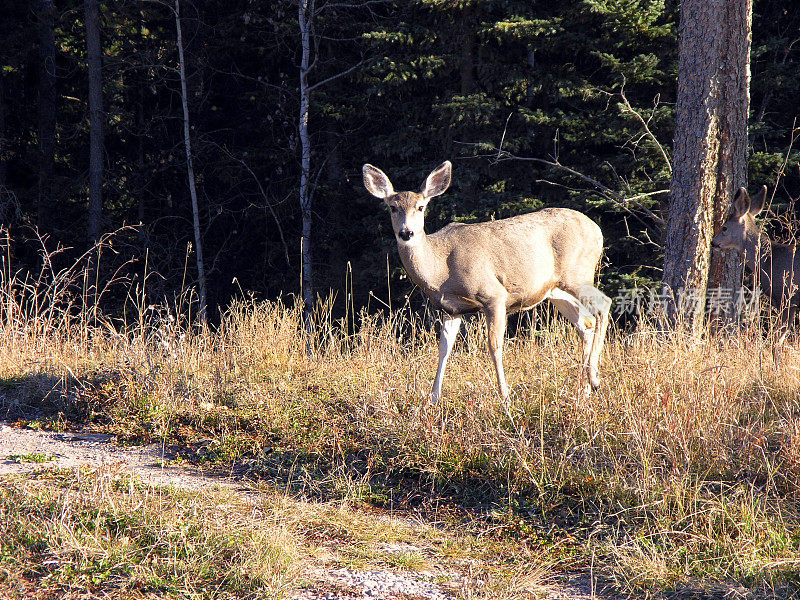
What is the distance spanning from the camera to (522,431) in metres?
4.52

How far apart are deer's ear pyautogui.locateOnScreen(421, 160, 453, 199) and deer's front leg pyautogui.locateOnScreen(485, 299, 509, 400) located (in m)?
1.09

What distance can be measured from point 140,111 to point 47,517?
56.6 ft

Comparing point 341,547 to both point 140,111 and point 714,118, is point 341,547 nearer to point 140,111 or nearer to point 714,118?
point 714,118

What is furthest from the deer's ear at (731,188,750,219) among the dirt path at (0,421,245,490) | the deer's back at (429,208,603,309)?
the dirt path at (0,421,245,490)

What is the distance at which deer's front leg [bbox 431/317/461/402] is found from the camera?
541cm

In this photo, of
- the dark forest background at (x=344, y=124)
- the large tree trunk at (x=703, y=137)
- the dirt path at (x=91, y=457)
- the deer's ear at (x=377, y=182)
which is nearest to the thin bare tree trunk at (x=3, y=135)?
the dark forest background at (x=344, y=124)

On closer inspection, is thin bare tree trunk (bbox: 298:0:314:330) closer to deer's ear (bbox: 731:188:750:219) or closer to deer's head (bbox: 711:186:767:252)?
deer's head (bbox: 711:186:767:252)

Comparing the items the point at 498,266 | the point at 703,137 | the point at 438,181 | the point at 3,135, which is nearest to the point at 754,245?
the point at 703,137

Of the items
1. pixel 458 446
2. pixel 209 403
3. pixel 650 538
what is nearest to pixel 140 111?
pixel 209 403

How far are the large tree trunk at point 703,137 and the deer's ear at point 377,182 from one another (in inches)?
133

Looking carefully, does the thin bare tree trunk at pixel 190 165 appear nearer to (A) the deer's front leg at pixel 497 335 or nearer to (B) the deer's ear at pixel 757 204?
(B) the deer's ear at pixel 757 204

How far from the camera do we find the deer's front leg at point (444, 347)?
17.8 feet

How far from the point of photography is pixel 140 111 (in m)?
19.1

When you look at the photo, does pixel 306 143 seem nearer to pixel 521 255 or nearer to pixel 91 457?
pixel 521 255
